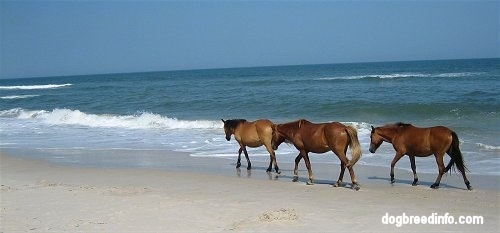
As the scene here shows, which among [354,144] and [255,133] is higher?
[354,144]

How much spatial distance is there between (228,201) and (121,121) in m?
16.7

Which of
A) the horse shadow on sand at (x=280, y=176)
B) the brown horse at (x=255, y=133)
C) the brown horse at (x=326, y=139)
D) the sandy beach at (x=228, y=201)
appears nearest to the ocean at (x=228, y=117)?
the horse shadow on sand at (x=280, y=176)

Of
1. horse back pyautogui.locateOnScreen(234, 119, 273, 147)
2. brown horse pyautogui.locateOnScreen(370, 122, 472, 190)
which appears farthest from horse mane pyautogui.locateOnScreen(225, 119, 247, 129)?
brown horse pyautogui.locateOnScreen(370, 122, 472, 190)

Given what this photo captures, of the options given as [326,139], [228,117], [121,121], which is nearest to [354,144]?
[326,139]

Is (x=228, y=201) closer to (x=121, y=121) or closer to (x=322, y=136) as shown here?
(x=322, y=136)

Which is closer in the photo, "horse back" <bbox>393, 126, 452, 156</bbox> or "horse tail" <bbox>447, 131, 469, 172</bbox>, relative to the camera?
"horse tail" <bbox>447, 131, 469, 172</bbox>

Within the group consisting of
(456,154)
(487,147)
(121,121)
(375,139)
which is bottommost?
(121,121)

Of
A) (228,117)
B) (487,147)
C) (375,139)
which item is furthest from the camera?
(228,117)

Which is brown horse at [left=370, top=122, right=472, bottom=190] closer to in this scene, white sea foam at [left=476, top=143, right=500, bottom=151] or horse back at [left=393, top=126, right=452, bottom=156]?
horse back at [left=393, top=126, right=452, bottom=156]

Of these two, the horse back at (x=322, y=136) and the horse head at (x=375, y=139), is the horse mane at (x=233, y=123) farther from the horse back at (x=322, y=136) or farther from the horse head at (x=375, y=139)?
the horse head at (x=375, y=139)

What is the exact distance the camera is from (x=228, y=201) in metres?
7.71

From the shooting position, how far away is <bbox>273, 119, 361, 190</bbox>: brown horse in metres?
8.73

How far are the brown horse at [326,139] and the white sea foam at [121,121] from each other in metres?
9.94

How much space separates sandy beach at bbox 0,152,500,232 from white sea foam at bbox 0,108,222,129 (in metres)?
9.66
